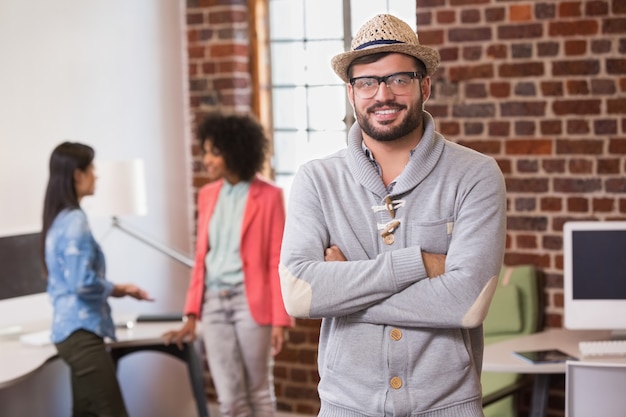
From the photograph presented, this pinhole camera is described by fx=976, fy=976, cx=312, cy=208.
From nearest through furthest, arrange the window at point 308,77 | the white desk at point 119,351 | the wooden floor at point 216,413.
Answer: the white desk at point 119,351, the window at point 308,77, the wooden floor at point 216,413

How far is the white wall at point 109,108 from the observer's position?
4.32 m

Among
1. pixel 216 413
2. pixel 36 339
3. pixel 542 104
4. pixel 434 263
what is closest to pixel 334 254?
pixel 434 263

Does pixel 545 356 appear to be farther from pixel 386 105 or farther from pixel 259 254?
pixel 386 105

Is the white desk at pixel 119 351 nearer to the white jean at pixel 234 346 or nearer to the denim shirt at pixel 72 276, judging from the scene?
the denim shirt at pixel 72 276

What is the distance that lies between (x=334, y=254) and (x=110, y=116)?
2.81m

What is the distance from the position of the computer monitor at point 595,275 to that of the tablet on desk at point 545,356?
0.48ft

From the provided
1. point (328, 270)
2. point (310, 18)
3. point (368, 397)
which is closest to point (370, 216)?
point (328, 270)

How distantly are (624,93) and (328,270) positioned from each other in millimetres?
2358

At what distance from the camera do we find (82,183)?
13.0 feet

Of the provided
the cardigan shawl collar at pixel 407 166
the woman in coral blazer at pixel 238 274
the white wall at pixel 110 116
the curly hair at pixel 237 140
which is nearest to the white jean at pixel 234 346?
the woman in coral blazer at pixel 238 274

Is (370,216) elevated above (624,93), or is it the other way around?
(624,93)

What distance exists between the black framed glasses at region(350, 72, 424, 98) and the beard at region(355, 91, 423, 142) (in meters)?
0.03

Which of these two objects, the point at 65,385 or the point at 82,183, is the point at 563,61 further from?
the point at 65,385

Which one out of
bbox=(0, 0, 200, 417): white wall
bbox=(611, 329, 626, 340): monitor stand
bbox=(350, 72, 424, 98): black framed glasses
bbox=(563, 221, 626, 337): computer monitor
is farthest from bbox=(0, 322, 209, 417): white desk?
bbox=(350, 72, 424, 98): black framed glasses
